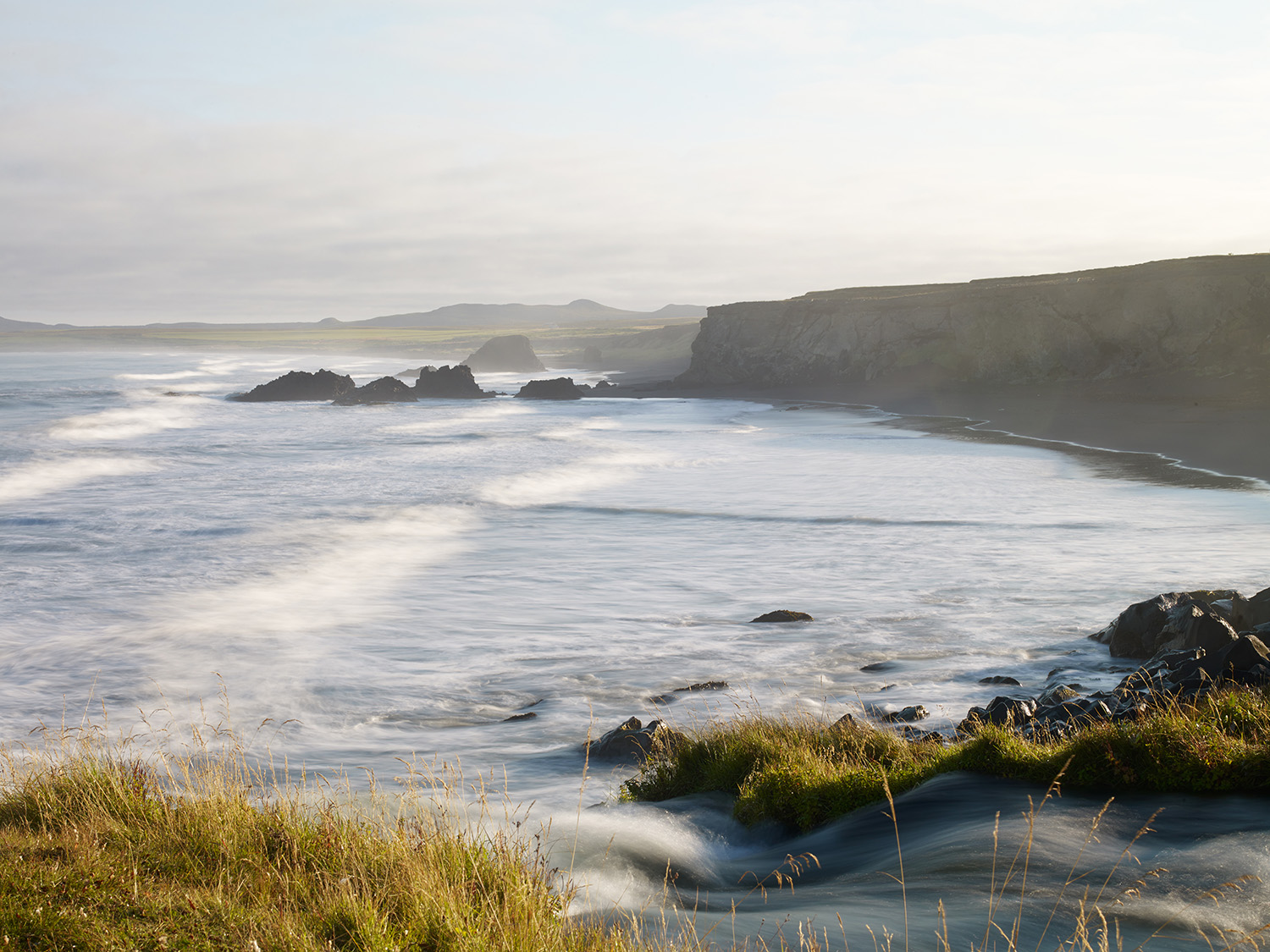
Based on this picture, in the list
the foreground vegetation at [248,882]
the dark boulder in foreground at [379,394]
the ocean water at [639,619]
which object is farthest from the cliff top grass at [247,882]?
the dark boulder in foreground at [379,394]

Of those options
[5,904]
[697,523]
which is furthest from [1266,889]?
[697,523]

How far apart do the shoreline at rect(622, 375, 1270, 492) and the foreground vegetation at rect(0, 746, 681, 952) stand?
24445 mm

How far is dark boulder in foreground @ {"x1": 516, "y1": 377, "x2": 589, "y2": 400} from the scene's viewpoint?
227ft

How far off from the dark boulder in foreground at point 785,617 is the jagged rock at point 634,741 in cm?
Result: 477

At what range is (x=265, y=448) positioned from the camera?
130 ft

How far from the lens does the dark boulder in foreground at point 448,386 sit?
71.1 m

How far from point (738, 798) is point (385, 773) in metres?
3.67

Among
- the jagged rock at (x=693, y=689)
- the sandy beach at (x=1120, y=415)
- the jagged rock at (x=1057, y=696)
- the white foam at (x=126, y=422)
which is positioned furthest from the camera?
the white foam at (x=126, y=422)

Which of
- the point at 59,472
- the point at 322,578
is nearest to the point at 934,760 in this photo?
the point at 322,578

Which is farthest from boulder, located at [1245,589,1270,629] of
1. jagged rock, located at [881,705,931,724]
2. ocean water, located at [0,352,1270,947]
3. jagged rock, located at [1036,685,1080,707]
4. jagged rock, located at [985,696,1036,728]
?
jagged rock, located at [881,705,931,724]

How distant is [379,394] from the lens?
2574 inches

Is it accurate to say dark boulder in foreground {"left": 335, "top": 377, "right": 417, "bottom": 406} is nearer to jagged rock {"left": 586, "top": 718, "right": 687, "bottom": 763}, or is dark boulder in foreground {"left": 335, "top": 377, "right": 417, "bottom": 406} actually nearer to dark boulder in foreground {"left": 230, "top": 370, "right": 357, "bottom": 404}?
dark boulder in foreground {"left": 230, "top": 370, "right": 357, "bottom": 404}

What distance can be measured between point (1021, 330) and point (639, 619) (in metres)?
46.5

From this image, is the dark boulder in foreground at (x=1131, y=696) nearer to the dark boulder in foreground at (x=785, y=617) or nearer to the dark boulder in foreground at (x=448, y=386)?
the dark boulder in foreground at (x=785, y=617)
